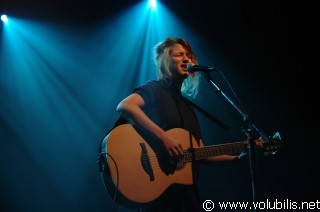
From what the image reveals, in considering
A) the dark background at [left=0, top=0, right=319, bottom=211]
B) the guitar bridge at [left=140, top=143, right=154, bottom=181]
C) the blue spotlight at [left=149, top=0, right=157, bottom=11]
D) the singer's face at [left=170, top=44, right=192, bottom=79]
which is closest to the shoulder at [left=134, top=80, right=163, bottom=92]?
the singer's face at [left=170, top=44, right=192, bottom=79]

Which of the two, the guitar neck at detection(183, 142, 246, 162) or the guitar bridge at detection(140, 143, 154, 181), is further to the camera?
the guitar neck at detection(183, 142, 246, 162)

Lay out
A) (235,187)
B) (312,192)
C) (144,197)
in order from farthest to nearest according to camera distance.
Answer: (235,187), (312,192), (144,197)

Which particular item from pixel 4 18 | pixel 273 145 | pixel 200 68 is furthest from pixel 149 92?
pixel 4 18

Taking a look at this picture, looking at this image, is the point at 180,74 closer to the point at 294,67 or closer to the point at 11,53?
the point at 294,67

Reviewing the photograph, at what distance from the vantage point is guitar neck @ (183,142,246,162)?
91.8 inches

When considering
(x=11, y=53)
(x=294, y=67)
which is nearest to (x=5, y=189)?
(x=11, y=53)

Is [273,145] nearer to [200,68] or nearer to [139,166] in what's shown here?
[200,68]

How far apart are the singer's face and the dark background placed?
62.1 inches

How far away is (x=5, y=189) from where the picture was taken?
3.95 m

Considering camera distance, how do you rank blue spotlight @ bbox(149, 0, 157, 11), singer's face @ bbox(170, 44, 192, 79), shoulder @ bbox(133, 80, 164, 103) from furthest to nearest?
1. blue spotlight @ bbox(149, 0, 157, 11)
2. singer's face @ bbox(170, 44, 192, 79)
3. shoulder @ bbox(133, 80, 164, 103)

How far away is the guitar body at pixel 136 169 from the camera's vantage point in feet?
6.68

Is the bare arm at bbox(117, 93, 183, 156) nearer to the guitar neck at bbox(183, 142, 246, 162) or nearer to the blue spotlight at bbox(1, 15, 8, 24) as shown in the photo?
the guitar neck at bbox(183, 142, 246, 162)

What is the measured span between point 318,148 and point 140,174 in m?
2.55

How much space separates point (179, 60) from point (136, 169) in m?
1.00
